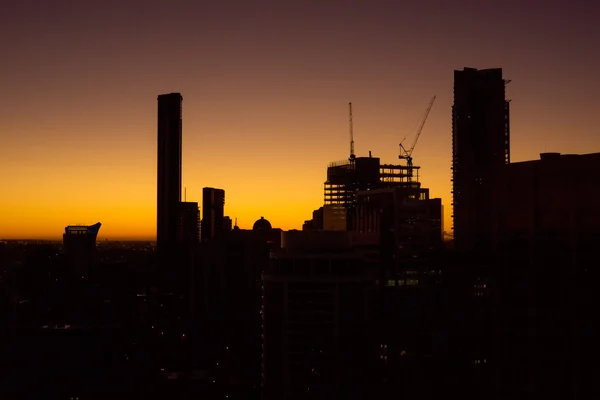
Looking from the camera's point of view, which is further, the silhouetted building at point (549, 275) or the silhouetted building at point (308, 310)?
the silhouetted building at point (308, 310)

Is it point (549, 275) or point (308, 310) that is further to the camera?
point (308, 310)

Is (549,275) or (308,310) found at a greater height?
(549,275)

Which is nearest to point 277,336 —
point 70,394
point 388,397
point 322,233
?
point 322,233

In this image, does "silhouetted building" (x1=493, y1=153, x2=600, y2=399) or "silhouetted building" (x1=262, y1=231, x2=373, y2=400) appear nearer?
"silhouetted building" (x1=493, y1=153, x2=600, y2=399)
